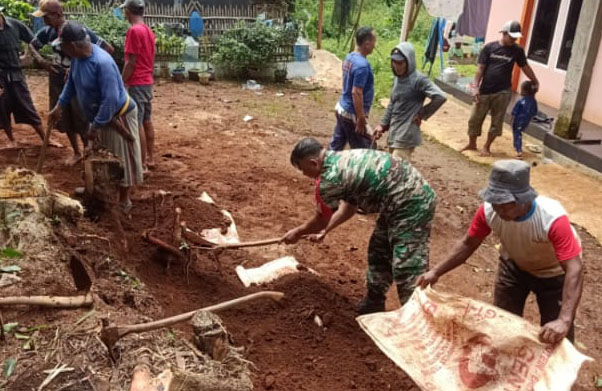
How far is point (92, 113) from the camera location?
199 inches

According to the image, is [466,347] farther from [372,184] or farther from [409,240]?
[372,184]

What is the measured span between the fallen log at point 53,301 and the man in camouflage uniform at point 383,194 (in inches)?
59.6

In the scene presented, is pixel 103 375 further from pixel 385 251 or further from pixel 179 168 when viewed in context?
pixel 179 168

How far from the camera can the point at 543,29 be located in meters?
10.6

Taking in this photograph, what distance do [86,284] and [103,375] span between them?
79cm

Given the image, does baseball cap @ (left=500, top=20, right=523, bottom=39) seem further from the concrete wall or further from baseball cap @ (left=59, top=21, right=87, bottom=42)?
baseball cap @ (left=59, top=21, right=87, bottom=42)

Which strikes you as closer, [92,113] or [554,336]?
[554,336]

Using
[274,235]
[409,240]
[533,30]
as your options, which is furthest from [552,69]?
[409,240]

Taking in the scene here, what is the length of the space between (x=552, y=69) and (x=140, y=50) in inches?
302

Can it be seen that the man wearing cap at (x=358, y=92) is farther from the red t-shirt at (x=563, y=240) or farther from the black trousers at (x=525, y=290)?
the red t-shirt at (x=563, y=240)

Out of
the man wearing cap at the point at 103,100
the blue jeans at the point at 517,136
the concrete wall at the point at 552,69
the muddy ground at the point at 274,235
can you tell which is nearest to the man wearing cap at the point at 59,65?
the muddy ground at the point at 274,235

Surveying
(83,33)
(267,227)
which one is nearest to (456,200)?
(267,227)

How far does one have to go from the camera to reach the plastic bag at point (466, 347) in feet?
9.10

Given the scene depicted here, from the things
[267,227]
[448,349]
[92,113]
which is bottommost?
[267,227]
